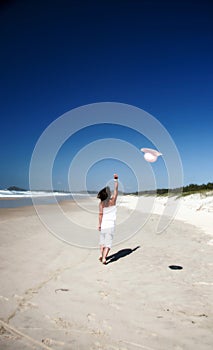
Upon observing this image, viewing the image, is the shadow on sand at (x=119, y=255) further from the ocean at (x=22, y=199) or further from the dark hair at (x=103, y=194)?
the ocean at (x=22, y=199)

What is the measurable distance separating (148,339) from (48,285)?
2.56m

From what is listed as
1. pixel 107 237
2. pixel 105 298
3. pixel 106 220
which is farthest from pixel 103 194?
pixel 105 298

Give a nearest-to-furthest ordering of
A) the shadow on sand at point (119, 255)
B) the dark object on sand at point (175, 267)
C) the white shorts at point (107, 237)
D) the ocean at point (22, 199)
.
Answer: the dark object on sand at point (175, 267)
the white shorts at point (107, 237)
the shadow on sand at point (119, 255)
the ocean at point (22, 199)

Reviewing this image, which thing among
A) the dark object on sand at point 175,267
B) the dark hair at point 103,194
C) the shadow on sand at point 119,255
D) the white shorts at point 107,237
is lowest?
the shadow on sand at point 119,255

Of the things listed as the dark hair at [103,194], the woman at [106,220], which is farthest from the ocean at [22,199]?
the dark hair at [103,194]

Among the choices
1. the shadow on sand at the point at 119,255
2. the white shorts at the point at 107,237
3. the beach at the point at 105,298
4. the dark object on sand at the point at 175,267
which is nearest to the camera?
the beach at the point at 105,298

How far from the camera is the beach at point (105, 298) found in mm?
3107

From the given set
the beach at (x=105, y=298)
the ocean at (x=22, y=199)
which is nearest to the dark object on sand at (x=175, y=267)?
the beach at (x=105, y=298)

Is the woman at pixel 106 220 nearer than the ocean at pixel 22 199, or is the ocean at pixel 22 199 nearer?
the woman at pixel 106 220

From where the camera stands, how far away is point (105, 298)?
4371 millimetres

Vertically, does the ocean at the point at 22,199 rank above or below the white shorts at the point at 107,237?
below

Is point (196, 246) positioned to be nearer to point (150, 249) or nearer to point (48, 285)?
point (150, 249)

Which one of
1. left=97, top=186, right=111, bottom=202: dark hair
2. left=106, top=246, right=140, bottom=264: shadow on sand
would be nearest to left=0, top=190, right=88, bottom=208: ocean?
left=106, top=246, right=140, bottom=264: shadow on sand

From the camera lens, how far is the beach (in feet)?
10.2
